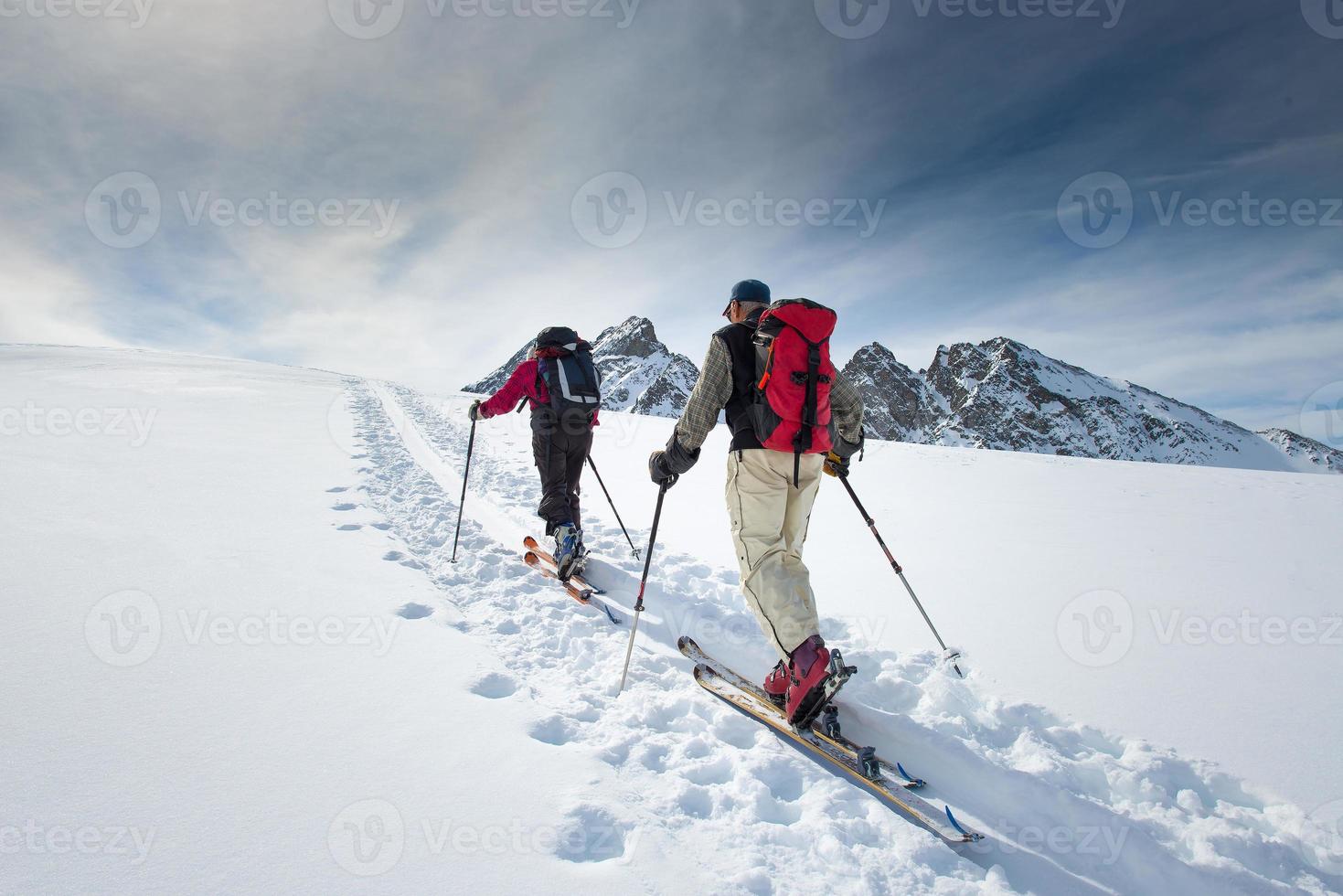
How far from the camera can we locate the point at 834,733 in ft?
10.5

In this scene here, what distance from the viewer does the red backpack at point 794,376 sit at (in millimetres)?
3309

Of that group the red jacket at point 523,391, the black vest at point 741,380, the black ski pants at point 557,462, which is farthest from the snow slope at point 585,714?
the black vest at point 741,380

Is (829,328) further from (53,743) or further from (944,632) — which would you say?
(53,743)

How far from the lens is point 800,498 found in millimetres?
3619

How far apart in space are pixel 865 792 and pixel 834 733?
0.40 meters

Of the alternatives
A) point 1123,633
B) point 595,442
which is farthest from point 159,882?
point 595,442

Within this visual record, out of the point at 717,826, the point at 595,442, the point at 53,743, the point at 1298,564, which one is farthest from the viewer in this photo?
the point at 595,442

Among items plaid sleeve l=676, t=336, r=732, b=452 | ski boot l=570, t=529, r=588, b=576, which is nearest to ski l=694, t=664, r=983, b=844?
plaid sleeve l=676, t=336, r=732, b=452

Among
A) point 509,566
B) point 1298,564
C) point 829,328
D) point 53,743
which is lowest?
point 53,743

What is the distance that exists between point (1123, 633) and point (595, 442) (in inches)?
521

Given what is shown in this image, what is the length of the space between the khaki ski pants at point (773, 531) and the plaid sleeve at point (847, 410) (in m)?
0.64

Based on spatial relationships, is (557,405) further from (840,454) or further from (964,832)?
(964,832)

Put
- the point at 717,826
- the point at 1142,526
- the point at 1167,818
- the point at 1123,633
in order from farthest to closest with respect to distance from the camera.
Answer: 1. the point at 1142,526
2. the point at 1123,633
3. the point at 1167,818
4. the point at 717,826

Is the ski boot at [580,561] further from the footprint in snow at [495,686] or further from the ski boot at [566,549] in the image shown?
the footprint in snow at [495,686]
